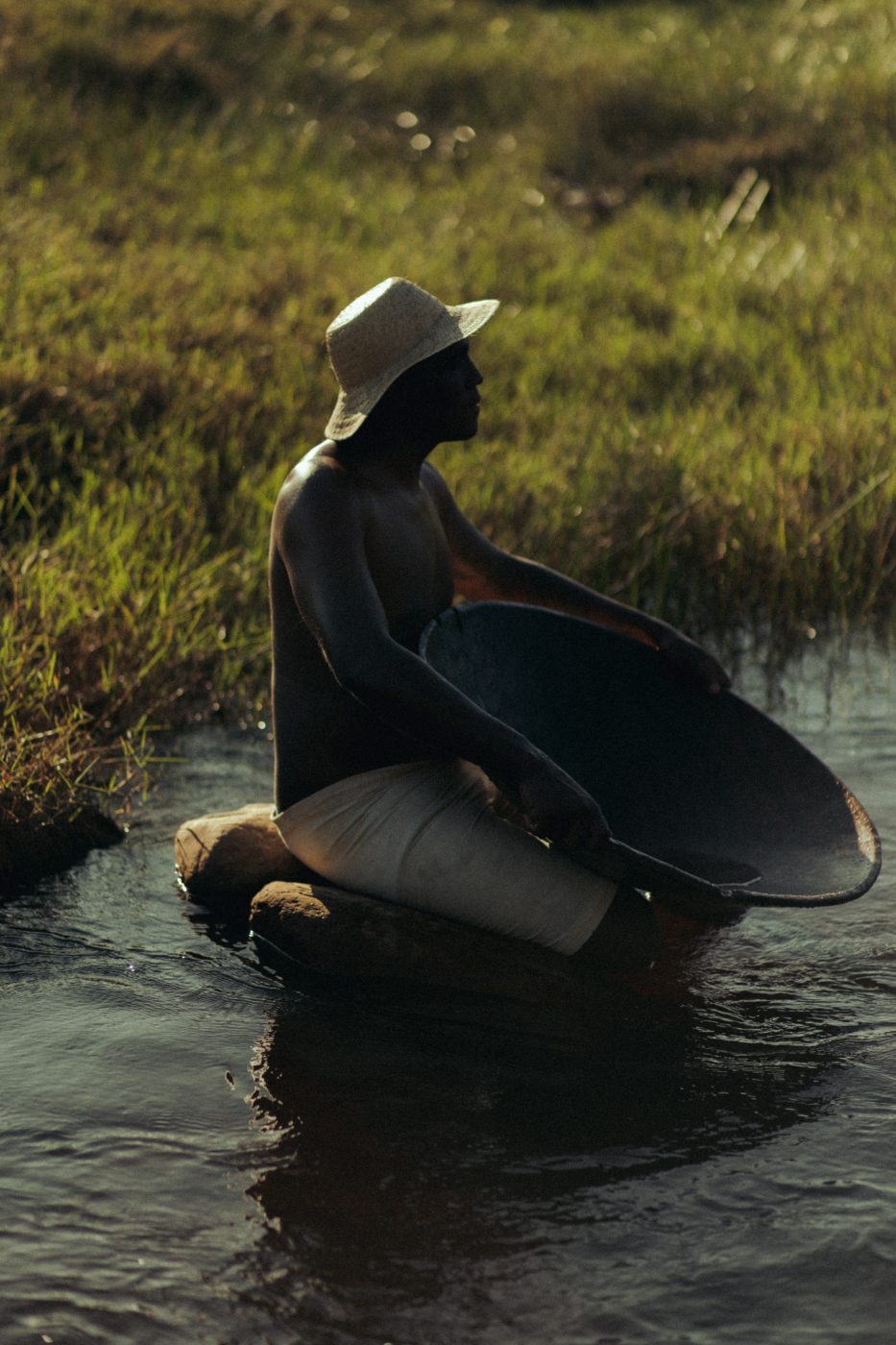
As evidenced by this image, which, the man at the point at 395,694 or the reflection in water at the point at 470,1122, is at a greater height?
the man at the point at 395,694

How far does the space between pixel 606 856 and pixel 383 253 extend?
592cm

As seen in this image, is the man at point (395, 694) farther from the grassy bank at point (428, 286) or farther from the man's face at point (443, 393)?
the grassy bank at point (428, 286)

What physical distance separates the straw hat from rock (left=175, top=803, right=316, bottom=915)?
92cm

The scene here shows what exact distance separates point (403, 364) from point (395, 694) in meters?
0.64

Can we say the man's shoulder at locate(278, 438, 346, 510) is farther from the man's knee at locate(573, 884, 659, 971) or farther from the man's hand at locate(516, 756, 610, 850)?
the man's knee at locate(573, 884, 659, 971)

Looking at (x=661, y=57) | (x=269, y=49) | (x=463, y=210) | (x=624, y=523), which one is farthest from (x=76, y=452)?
(x=661, y=57)

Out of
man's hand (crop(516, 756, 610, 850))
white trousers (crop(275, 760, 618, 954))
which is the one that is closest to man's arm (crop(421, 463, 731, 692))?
white trousers (crop(275, 760, 618, 954))

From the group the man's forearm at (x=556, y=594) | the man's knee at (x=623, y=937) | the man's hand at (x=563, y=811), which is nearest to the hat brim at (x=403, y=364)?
the man's forearm at (x=556, y=594)

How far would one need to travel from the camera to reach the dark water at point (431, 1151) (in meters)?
2.46

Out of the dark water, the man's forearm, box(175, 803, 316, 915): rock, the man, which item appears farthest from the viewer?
the man's forearm

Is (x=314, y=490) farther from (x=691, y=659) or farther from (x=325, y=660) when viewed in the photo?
(x=691, y=659)

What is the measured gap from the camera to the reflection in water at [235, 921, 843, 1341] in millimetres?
2578

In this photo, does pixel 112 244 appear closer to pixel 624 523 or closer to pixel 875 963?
pixel 624 523

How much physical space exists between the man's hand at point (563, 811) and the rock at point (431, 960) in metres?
0.38
